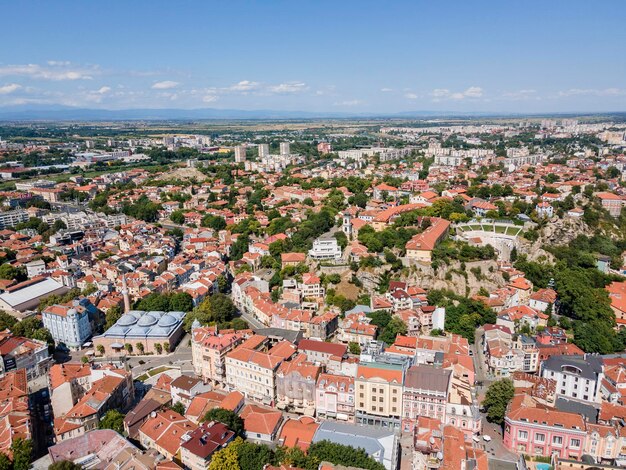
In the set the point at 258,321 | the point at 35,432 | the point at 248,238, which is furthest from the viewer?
the point at 248,238

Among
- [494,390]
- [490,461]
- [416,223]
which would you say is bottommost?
[490,461]

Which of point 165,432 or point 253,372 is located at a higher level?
point 253,372

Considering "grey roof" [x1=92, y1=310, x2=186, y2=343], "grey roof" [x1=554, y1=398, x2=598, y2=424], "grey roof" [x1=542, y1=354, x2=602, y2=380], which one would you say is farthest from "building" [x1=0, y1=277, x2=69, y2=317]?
"grey roof" [x1=554, y1=398, x2=598, y2=424]

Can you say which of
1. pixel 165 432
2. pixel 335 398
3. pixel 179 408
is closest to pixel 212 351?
pixel 179 408

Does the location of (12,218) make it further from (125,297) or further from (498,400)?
(498,400)

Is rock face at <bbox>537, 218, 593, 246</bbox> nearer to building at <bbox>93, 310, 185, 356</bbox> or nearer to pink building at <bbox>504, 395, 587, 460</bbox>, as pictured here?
pink building at <bbox>504, 395, 587, 460</bbox>

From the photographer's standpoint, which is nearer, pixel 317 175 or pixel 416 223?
pixel 416 223

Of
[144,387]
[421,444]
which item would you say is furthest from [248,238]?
[421,444]

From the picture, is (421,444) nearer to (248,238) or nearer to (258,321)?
(258,321)
